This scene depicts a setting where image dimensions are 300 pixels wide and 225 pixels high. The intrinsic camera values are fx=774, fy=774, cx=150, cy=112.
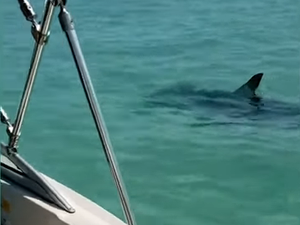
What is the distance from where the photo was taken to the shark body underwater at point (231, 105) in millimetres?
4301

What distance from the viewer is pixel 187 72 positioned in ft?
17.9

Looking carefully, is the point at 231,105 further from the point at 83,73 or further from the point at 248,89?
the point at 83,73

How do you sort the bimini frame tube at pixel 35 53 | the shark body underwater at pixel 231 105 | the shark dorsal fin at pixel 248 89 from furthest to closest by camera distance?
the shark dorsal fin at pixel 248 89, the shark body underwater at pixel 231 105, the bimini frame tube at pixel 35 53

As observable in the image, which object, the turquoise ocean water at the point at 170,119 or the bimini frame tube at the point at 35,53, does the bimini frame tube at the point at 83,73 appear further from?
the turquoise ocean water at the point at 170,119

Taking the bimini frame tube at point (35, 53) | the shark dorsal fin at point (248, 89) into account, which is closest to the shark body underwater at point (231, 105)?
the shark dorsal fin at point (248, 89)

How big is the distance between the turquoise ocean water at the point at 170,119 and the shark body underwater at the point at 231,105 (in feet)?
0.06

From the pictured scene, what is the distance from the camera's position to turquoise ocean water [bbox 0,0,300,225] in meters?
3.46

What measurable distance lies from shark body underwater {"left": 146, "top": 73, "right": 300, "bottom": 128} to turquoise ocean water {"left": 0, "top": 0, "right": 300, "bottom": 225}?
0.02 m

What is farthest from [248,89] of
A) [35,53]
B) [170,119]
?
[35,53]

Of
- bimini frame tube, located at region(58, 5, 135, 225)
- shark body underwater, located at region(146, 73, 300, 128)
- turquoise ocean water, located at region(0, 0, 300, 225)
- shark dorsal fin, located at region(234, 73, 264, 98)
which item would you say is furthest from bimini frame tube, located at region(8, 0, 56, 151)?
shark dorsal fin, located at region(234, 73, 264, 98)

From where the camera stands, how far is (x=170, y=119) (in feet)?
14.3

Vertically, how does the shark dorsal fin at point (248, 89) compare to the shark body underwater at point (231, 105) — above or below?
above

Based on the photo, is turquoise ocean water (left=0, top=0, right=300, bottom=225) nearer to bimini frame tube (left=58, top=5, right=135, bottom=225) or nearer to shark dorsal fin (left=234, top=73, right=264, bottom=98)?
shark dorsal fin (left=234, top=73, right=264, bottom=98)

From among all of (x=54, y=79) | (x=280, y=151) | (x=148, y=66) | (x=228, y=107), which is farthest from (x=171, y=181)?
(x=148, y=66)
